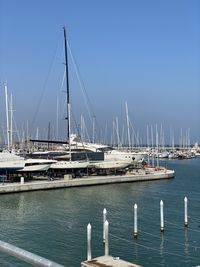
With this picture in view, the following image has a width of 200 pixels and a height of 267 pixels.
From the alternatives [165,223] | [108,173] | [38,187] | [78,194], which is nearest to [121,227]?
[165,223]

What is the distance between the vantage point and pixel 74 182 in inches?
2483

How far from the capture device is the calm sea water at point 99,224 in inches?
984

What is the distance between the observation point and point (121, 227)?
3278 cm

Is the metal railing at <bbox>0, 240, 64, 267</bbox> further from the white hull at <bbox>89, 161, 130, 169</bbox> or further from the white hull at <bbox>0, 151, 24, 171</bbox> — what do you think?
the white hull at <bbox>89, 161, 130, 169</bbox>

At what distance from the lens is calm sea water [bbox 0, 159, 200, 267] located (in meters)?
25.0

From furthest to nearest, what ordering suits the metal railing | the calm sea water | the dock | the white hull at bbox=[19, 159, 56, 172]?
1. the white hull at bbox=[19, 159, 56, 172]
2. the calm sea water
3. the dock
4. the metal railing

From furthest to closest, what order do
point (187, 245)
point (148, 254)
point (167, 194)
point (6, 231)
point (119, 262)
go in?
point (167, 194) → point (6, 231) → point (187, 245) → point (148, 254) → point (119, 262)

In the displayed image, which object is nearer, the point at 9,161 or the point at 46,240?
the point at 46,240

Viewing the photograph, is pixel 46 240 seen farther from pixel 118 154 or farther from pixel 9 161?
pixel 118 154

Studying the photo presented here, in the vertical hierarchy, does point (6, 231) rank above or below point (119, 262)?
below

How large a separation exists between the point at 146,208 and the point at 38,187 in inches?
783

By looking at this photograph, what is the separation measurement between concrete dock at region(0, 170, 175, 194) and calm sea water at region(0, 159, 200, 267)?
5.86 feet

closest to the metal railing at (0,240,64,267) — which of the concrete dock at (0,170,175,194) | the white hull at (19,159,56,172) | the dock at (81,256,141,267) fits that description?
the dock at (81,256,141,267)

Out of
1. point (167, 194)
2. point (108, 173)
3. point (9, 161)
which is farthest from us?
point (108, 173)
